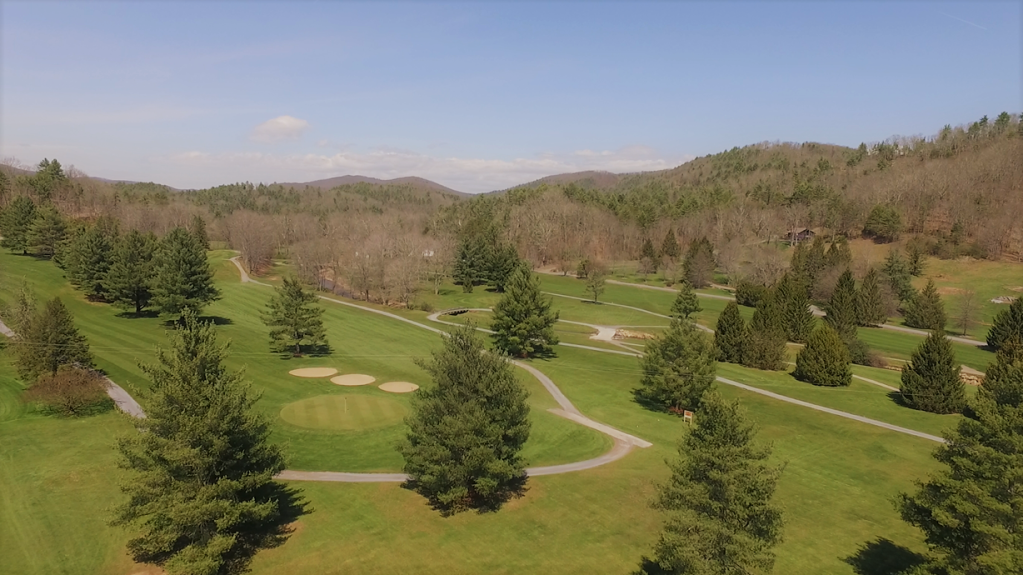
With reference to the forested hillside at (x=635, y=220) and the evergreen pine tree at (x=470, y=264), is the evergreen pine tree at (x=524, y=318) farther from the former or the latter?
the evergreen pine tree at (x=470, y=264)

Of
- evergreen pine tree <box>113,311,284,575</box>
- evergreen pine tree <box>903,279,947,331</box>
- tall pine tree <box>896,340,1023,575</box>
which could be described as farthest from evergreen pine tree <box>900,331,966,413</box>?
evergreen pine tree <box>113,311,284,575</box>

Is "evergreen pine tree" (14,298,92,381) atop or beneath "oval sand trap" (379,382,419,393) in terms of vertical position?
atop

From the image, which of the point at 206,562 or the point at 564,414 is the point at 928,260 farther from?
the point at 206,562

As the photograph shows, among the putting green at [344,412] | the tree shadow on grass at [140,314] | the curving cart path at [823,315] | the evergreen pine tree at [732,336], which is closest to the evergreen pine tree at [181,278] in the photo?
the tree shadow on grass at [140,314]

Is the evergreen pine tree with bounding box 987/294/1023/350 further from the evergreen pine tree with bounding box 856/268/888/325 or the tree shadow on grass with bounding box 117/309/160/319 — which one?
the tree shadow on grass with bounding box 117/309/160/319

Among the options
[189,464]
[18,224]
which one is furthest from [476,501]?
[18,224]

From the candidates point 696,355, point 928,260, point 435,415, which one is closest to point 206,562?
point 435,415

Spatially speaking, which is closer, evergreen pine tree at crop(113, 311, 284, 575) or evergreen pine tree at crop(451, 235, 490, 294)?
A: evergreen pine tree at crop(113, 311, 284, 575)
